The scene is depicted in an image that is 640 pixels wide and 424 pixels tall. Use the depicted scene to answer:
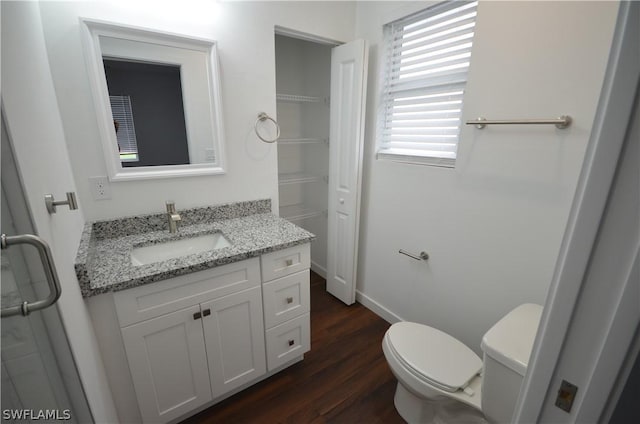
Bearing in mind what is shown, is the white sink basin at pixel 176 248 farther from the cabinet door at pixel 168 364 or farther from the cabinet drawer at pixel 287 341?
the cabinet drawer at pixel 287 341

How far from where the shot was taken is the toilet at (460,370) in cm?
96

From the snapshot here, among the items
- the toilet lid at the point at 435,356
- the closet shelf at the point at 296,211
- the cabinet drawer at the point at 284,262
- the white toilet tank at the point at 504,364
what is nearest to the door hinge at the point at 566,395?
the white toilet tank at the point at 504,364

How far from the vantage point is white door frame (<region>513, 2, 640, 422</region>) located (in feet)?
1.19

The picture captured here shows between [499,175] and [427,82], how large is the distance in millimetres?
688

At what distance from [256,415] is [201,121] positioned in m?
1.61

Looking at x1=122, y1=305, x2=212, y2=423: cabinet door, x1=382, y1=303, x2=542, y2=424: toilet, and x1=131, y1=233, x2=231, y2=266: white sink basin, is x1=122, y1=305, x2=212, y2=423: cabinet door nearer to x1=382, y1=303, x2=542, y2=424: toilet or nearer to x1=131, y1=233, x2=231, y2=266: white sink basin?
x1=131, y1=233, x2=231, y2=266: white sink basin

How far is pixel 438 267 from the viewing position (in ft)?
5.55

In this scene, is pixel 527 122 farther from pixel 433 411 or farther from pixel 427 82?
pixel 433 411

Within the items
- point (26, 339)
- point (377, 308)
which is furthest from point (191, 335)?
point (377, 308)

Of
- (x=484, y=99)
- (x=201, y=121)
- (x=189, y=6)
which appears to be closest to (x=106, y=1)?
(x=189, y=6)

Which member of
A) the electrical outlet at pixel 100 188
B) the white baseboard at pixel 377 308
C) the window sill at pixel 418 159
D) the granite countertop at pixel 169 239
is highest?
the window sill at pixel 418 159

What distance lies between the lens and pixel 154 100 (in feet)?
4.58

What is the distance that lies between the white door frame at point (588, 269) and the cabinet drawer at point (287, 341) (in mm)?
1241

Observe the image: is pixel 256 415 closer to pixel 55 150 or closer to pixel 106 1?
pixel 55 150
